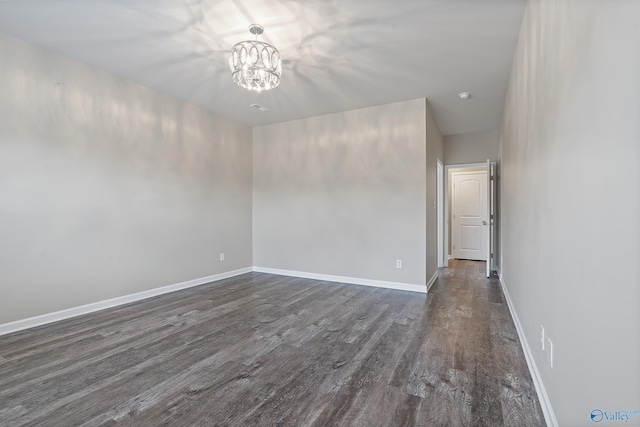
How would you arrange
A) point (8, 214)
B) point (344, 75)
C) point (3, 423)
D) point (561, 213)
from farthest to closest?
point (344, 75), point (8, 214), point (3, 423), point (561, 213)

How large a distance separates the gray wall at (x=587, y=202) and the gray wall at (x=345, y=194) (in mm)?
2205

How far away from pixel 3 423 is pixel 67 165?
93.2 inches

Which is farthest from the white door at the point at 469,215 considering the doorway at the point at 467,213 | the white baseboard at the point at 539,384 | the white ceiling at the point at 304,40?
the white baseboard at the point at 539,384

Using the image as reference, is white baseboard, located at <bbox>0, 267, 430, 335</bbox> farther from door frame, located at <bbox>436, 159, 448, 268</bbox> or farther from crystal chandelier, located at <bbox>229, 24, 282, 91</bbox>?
crystal chandelier, located at <bbox>229, 24, 282, 91</bbox>

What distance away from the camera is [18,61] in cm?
273

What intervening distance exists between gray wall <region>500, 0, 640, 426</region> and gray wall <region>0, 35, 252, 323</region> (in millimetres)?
4027

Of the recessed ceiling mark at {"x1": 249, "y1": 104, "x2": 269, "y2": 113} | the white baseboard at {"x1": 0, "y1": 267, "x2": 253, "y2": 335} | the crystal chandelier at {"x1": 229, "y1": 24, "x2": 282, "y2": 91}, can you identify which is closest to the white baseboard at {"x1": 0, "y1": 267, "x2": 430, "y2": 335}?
the white baseboard at {"x1": 0, "y1": 267, "x2": 253, "y2": 335}

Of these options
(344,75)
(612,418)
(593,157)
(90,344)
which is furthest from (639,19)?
(90,344)

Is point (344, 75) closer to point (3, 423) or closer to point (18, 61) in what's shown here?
point (18, 61)

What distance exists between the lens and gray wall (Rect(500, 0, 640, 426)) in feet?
2.59

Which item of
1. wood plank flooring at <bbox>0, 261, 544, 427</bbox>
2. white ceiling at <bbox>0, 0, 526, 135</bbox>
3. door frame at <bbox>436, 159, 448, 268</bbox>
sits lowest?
wood plank flooring at <bbox>0, 261, 544, 427</bbox>

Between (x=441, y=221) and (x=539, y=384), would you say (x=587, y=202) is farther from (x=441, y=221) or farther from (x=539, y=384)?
(x=441, y=221)

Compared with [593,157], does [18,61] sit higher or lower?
higher

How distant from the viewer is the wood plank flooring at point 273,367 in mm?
1626
